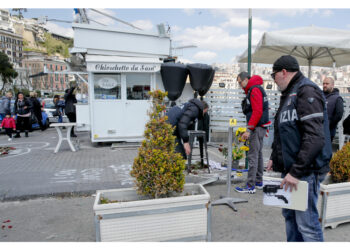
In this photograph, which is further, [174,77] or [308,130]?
[174,77]

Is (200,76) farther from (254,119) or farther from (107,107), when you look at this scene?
(254,119)

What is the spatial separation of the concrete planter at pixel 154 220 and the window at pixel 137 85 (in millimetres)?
5923

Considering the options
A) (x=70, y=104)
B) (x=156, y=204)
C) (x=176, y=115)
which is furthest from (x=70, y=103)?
(x=156, y=204)

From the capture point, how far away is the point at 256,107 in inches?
159

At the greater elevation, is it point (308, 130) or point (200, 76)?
point (200, 76)

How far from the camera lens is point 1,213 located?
12.1 feet

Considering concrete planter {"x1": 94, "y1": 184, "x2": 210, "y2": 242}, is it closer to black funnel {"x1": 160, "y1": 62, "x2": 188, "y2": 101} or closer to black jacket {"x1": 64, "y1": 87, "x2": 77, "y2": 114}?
black funnel {"x1": 160, "y1": 62, "x2": 188, "y2": 101}

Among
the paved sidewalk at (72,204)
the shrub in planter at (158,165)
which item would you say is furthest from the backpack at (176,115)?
the paved sidewalk at (72,204)

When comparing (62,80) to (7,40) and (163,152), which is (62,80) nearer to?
(7,40)

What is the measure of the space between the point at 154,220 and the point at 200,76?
6.43 m

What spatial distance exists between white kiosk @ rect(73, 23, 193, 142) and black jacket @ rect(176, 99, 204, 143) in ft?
13.5

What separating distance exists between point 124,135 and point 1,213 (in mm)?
4909

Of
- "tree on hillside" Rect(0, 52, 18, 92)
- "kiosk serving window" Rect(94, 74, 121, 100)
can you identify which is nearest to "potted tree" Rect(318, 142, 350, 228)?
"kiosk serving window" Rect(94, 74, 121, 100)

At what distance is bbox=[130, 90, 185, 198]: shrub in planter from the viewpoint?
2.70 m
